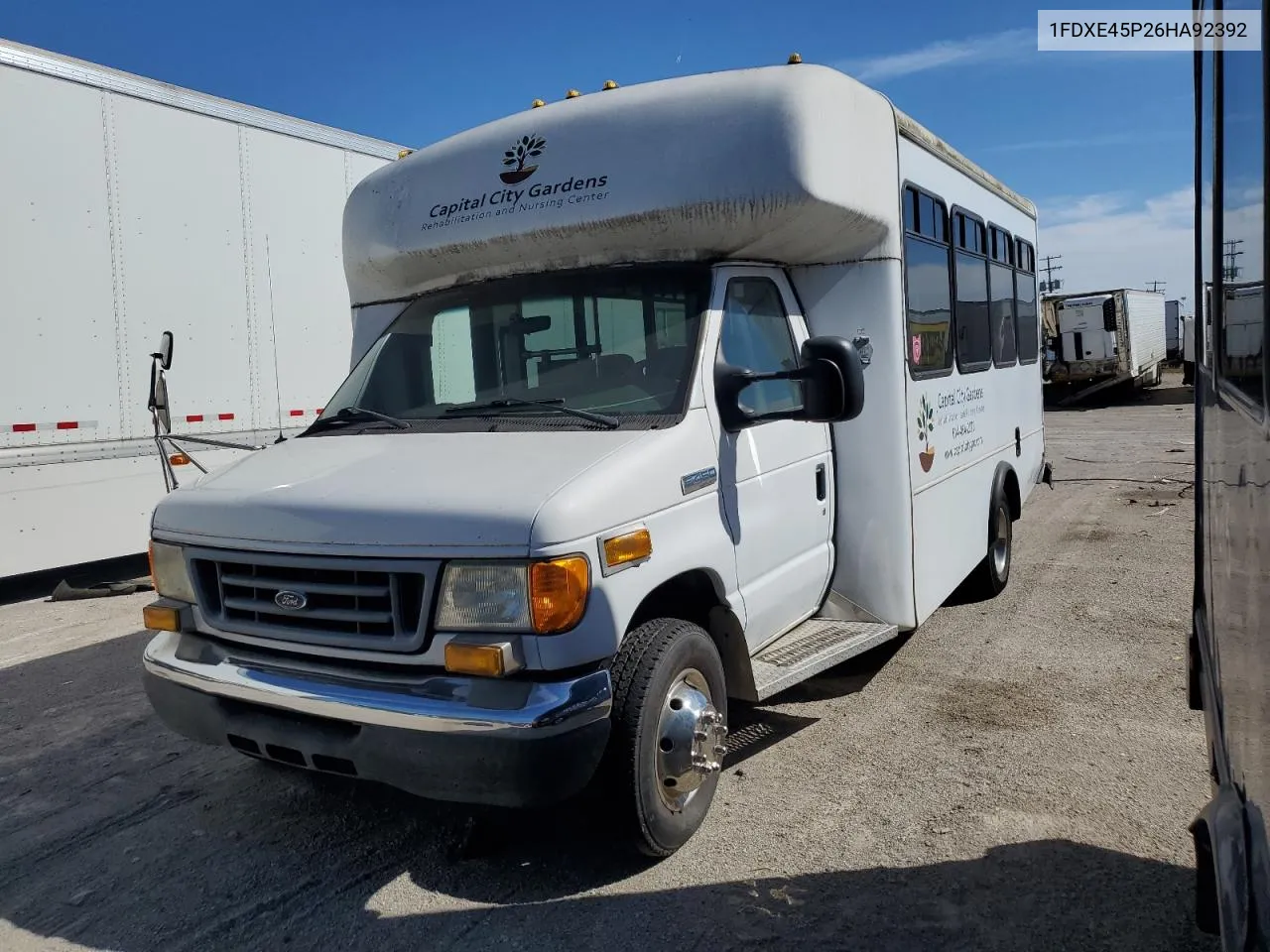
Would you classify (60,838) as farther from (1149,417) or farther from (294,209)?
(1149,417)

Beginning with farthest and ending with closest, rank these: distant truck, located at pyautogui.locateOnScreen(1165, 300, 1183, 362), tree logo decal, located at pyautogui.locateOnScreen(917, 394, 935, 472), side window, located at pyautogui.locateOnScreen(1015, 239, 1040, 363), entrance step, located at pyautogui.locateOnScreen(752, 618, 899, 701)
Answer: distant truck, located at pyautogui.locateOnScreen(1165, 300, 1183, 362) → side window, located at pyautogui.locateOnScreen(1015, 239, 1040, 363) → tree logo decal, located at pyautogui.locateOnScreen(917, 394, 935, 472) → entrance step, located at pyautogui.locateOnScreen(752, 618, 899, 701)

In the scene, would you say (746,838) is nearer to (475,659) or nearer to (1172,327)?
(475,659)

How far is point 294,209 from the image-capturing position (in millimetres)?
9453

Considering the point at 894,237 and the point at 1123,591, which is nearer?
the point at 894,237

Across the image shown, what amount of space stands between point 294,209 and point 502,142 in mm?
5462

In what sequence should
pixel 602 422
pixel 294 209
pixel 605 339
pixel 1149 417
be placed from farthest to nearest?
pixel 1149 417 → pixel 294 209 → pixel 605 339 → pixel 602 422

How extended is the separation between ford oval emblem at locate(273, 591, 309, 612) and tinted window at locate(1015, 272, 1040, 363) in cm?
619

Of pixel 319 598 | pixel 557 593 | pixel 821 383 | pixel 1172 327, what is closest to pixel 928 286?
pixel 821 383

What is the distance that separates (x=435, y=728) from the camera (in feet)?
10.1

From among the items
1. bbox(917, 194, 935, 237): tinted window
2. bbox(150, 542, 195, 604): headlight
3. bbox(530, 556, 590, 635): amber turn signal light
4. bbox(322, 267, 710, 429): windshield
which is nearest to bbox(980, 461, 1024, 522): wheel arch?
bbox(917, 194, 935, 237): tinted window

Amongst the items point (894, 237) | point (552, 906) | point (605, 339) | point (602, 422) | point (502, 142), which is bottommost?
point (552, 906)

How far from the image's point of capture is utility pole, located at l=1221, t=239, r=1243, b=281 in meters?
2.05

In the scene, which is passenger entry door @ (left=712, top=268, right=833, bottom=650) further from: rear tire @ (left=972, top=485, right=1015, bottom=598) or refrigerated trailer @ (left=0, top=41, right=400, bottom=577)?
refrigerated trailer @ (left=0, top=41, right=400, bottom=577)

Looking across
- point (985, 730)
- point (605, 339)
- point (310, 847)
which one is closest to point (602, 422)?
point (605, 339)
